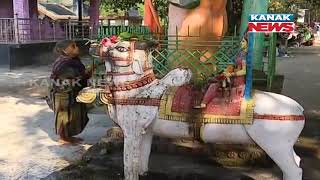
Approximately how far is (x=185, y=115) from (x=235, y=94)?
0.48 meters

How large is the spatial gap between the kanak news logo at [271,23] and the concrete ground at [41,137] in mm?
1670

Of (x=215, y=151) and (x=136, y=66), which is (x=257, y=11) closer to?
(x=215, y=151)

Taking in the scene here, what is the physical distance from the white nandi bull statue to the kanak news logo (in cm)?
60

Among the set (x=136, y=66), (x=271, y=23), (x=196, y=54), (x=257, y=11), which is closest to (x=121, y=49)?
(x=136, y=66)

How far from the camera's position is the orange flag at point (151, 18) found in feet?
22.5

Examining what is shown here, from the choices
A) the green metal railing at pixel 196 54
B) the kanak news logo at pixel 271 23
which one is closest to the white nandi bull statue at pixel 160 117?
the kanak news logo at pixel 271 23

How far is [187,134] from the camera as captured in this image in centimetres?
402

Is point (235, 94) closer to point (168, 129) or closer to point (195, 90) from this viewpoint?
point (195, 90)

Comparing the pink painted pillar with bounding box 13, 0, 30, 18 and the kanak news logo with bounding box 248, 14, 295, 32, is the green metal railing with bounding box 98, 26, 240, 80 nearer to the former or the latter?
the kanak news logo with bounding box 248, 14, 295, 32

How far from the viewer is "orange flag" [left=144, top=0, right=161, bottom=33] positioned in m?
6.84

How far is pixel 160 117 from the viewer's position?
4.02 m

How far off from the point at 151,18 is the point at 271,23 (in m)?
3.52

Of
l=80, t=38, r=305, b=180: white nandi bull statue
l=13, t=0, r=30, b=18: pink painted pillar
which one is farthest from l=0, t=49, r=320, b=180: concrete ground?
l=13, t=0, r=30, b=18: pink painted pillar

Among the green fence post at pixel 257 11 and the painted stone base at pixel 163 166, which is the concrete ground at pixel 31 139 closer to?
the painted stone base at pixel 163 166
